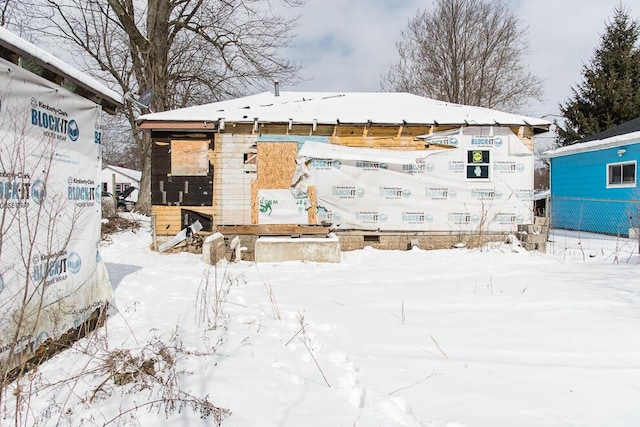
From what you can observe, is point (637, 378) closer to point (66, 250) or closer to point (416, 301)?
point (416, 301)

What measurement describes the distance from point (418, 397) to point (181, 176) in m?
8.86

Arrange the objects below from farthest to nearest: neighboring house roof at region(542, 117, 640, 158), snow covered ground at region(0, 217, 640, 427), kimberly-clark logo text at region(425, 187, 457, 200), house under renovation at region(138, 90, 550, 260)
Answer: neighboring house roof at region(542, 117, 640, 158)
kimberly-clark logo text at region(425, 187, 457, 200)
house under renovation at region(138, 90, 550, 260)
snow covered ground at region(0, 217, 640, 427)

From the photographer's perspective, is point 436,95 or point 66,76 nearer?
point 66,76

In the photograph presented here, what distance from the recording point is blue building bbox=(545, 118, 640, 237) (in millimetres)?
12688

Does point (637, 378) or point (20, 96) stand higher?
point (20, 96)

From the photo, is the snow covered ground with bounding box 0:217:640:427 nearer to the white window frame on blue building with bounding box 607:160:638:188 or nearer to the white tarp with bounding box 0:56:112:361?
the white tarp with bounding box 0:56:112:361

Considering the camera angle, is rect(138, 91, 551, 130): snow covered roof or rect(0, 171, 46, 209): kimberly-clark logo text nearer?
rect(0, 171, 46, 209): kimberly-clark logo text

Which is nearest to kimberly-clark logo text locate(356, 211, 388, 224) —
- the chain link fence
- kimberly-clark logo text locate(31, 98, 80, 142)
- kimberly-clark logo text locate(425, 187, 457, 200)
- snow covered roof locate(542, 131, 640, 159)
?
kimberly-clark logo text locate(425, 187, 457, 200)

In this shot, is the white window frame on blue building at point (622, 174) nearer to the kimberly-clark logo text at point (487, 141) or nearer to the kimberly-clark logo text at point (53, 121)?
the kimberly-clark logo text at point (487, 141)

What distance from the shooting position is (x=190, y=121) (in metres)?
9.88

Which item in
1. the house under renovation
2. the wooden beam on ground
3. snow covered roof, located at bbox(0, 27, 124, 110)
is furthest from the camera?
the house under renovation

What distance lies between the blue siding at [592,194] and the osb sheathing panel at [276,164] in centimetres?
882

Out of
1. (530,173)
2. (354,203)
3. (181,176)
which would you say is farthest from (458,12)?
(181,176)

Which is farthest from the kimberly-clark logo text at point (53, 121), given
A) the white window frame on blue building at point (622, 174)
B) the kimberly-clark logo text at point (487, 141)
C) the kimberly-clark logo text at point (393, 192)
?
the white window frame on blue building at point (622, 174)
